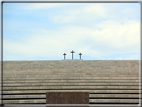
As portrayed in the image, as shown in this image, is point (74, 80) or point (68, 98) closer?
point (68, 98)

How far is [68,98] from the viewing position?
21.5 feet

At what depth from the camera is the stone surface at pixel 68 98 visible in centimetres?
652

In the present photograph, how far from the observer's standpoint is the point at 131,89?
8.59 meters

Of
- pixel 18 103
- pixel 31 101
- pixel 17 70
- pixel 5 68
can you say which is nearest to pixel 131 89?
pixel 31 101

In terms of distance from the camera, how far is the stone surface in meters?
6.52

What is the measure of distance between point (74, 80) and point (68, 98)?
2546mm

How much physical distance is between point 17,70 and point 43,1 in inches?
241

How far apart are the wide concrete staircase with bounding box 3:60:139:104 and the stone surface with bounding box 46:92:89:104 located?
4.21 ft

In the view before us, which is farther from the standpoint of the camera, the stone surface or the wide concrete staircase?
the wide concrete staircase

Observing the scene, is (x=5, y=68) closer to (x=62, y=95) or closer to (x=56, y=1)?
(x=62, y=95)

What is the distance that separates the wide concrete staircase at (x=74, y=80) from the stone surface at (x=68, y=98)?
4.21ft

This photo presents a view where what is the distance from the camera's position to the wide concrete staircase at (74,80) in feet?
26.3

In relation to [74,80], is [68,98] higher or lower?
lower

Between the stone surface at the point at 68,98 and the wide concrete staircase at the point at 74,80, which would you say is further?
the wide concrete staircase at the point at 74,80
